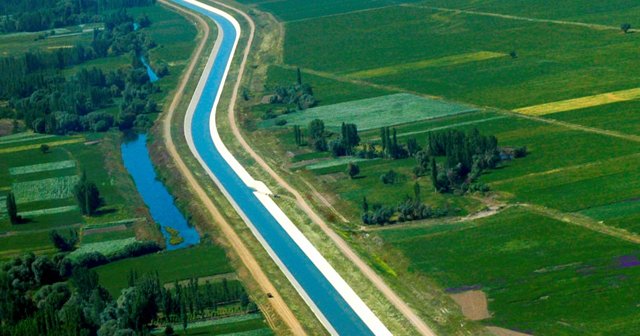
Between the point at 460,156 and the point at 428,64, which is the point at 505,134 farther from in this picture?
the point at 428,64

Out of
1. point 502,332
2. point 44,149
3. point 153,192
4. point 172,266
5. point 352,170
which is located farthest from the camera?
point 44,149

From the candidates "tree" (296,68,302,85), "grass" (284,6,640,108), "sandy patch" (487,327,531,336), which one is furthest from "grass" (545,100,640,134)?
"sandy patch" (487,327,531,336)

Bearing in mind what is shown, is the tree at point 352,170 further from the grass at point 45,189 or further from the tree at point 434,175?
the grass at point 45,189

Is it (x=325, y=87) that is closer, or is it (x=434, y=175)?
(x=434, y=175)

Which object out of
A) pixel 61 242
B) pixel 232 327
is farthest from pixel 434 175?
pixel 232 327

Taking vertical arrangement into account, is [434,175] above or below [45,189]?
above

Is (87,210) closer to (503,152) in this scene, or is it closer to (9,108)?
(503,152)
